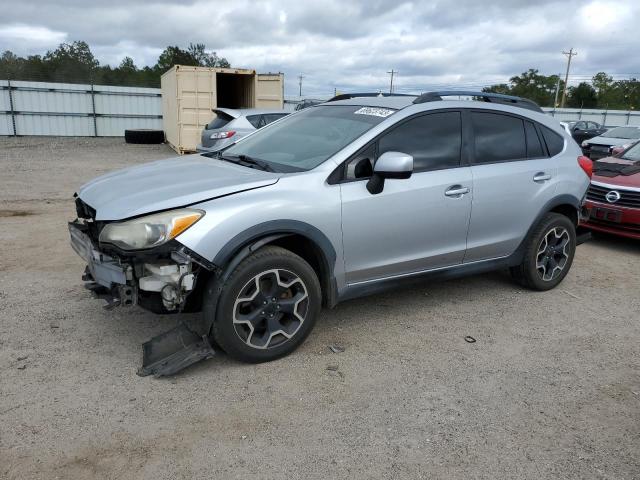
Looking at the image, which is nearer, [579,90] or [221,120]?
[221,120]

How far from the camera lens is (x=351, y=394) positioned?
3.25 metres

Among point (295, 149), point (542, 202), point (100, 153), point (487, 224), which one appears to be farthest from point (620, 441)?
point (100, 153)

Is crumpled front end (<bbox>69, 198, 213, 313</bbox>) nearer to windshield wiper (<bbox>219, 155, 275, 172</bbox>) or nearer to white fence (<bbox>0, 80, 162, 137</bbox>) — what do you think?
windshield wiper (<bbox>219, 155, 275, 172</bbox>)

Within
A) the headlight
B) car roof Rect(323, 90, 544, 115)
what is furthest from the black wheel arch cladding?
car roof Rect(323, 90, 544, 115)

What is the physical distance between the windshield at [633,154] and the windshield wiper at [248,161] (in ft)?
20.8

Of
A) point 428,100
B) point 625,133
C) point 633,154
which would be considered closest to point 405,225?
point 428,100

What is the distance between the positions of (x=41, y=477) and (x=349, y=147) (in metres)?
2.68

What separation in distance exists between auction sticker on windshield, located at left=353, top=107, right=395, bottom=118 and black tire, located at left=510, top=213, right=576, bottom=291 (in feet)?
6.16

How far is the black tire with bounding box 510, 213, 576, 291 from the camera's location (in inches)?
192

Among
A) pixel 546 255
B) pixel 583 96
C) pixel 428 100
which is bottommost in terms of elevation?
pixel 546 255

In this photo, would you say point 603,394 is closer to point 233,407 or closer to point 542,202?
point 542,202

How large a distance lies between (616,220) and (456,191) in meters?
3.83

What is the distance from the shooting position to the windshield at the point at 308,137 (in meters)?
3.87

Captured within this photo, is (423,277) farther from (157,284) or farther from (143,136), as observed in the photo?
(143,136)
